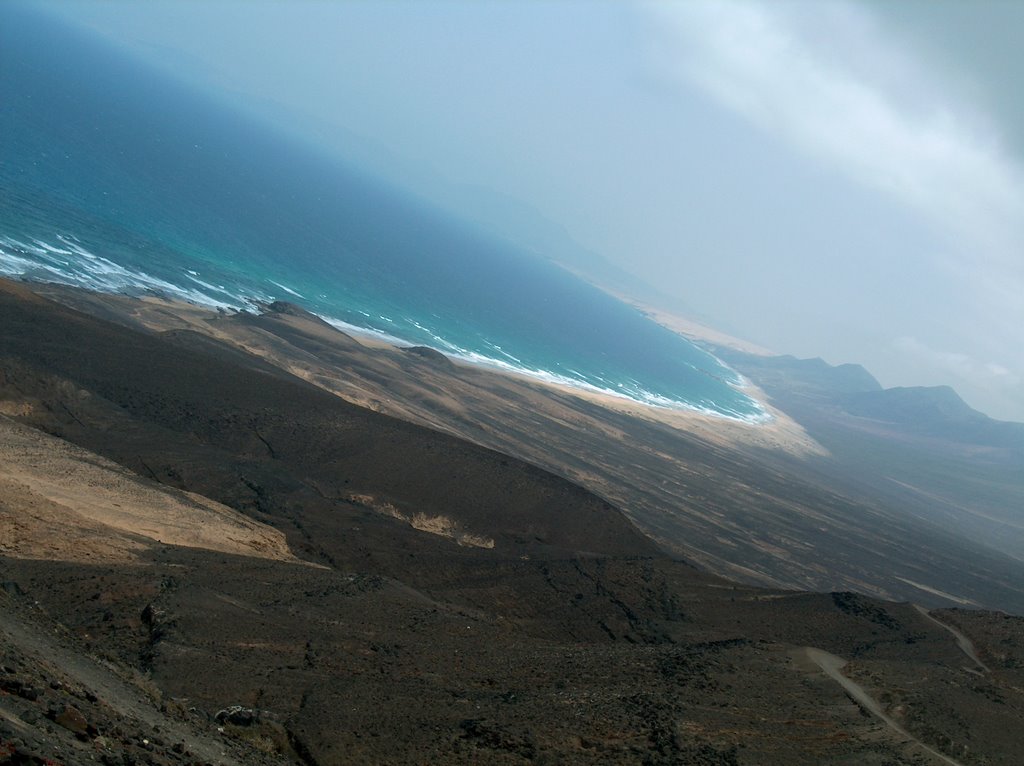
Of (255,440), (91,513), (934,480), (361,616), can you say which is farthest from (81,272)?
(934,480)

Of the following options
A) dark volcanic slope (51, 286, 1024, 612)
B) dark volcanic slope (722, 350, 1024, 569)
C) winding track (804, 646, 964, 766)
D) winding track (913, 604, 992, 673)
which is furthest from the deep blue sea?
winding track (913, 604, 992, 673)

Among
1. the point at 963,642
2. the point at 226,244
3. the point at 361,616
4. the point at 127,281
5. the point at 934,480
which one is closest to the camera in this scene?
the point at 361,616

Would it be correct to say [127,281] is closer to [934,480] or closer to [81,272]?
[81,272]

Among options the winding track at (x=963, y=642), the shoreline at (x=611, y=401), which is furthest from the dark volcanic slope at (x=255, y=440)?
the shoreline at (x=611, y=401)

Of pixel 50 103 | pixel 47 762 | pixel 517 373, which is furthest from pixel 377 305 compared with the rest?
pixel 47 762

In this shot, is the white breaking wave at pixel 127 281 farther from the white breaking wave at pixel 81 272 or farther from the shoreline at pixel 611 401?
the shoreline at pixel 611 401

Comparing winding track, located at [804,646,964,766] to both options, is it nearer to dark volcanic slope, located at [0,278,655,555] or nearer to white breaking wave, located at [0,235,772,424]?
dark volcanic slope, located at [0,278,655,555]
